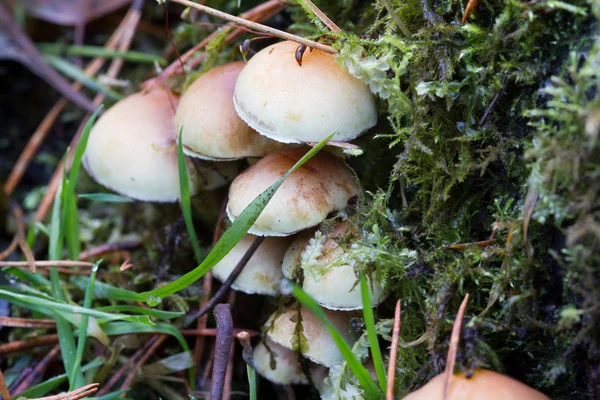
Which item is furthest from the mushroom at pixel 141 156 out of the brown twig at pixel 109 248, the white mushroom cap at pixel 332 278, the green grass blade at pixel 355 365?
the green grass blade at pixel 355 365

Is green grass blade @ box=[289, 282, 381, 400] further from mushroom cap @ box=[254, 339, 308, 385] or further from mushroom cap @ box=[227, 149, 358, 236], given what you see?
mushroom cap @ box=[254, 339, 308, 385]

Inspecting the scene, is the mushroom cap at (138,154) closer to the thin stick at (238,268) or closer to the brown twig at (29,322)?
the thin stick at (238,268)

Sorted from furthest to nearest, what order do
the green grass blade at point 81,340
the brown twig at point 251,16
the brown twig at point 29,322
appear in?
the brown twig at point 251,16
the brown twig at point 29,322
the green grass blade at point 81,340

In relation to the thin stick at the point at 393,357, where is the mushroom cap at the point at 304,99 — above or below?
above

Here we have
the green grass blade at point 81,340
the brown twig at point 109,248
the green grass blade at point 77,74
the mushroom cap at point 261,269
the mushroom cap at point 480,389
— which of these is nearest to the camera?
the mushroom cap at point 480,389

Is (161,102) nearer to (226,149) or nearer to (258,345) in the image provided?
(226,149)

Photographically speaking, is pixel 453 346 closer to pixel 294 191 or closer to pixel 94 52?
pixel 294 191

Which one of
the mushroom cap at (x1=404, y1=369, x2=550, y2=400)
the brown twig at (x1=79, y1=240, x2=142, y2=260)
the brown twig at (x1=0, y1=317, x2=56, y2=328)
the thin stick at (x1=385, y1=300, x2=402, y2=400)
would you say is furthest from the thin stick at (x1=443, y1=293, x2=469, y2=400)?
the brown twig at (x1=79, y1=240, x2=142, y2=260)
